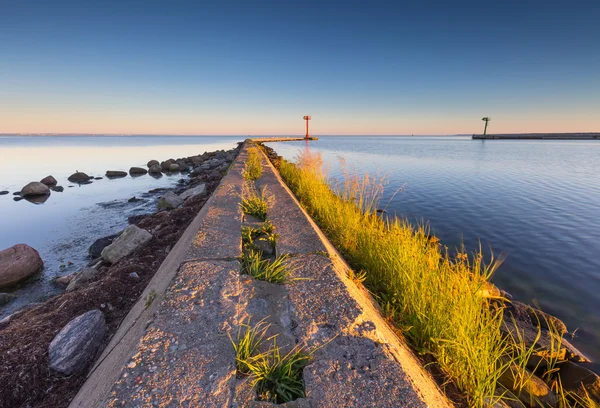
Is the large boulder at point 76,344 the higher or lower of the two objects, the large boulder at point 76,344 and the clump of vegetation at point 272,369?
the lower

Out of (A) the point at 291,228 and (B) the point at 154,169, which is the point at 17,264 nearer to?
(A) the point at 291,228

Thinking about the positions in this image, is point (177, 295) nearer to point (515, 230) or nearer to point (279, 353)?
point (279, 353)

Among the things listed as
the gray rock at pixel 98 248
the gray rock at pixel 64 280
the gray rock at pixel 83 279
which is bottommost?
the gray rock at pixel 64 280

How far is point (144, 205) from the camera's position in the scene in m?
11.9

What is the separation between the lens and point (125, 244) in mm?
5535

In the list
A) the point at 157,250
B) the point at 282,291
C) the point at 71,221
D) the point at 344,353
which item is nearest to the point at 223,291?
the point at 282,291

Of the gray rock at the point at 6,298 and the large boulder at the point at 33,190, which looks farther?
the large boulder at the point at 33,190

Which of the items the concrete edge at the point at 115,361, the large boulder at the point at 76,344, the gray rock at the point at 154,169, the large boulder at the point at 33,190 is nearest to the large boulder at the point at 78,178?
the large boulder at the point at 33,190

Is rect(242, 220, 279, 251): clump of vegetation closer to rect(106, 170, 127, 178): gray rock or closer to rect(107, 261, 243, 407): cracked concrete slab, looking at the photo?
rect(107, 261, 243, 407): cracked concrete slab

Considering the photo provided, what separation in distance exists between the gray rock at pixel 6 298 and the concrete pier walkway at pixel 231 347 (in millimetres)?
4125

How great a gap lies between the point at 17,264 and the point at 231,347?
6.17 meters

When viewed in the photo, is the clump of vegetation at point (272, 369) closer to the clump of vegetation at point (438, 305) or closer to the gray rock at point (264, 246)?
the clump of vegetation at point (438, 305)

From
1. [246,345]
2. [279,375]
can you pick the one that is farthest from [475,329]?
[246,345]

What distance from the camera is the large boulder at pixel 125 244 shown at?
5406 millimetres
